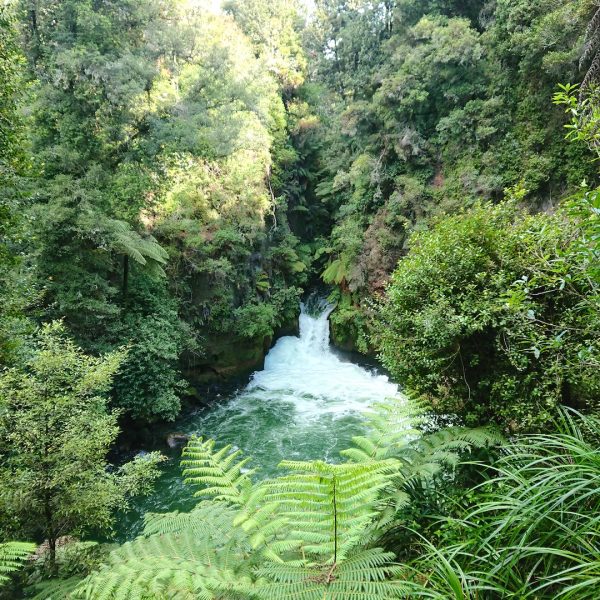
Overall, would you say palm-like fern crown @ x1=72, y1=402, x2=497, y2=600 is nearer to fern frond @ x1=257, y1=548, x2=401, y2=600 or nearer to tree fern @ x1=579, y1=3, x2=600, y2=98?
fern frond @ x1=257, y1=548, x2=401, y2=600

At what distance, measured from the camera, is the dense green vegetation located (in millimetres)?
2064

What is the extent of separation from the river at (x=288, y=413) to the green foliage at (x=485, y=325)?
2364mm

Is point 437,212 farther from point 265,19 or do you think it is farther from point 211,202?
point 265,19

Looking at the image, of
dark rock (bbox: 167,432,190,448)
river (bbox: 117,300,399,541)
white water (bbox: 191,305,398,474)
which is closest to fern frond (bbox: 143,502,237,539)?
river (bbox: 117,300,399,541)

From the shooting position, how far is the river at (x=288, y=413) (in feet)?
28.9

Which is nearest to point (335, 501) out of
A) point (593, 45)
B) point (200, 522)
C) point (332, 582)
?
point (332, 582)

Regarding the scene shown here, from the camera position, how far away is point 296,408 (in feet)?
39.7

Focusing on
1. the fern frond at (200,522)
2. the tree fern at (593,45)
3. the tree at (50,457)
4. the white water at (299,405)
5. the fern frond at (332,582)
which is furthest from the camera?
the white water at (299,405)

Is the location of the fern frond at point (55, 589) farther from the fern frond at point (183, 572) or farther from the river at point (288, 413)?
the river at point (288, 413)

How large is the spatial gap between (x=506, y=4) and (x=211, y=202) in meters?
10.9

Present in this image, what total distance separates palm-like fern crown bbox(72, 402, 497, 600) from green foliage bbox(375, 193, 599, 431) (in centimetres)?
148

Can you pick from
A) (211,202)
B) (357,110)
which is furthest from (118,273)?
(357,110)

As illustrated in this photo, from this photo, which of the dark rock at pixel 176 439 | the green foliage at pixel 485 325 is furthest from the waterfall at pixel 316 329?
the green foliage at pixel 485 325

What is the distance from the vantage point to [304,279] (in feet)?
60.8
